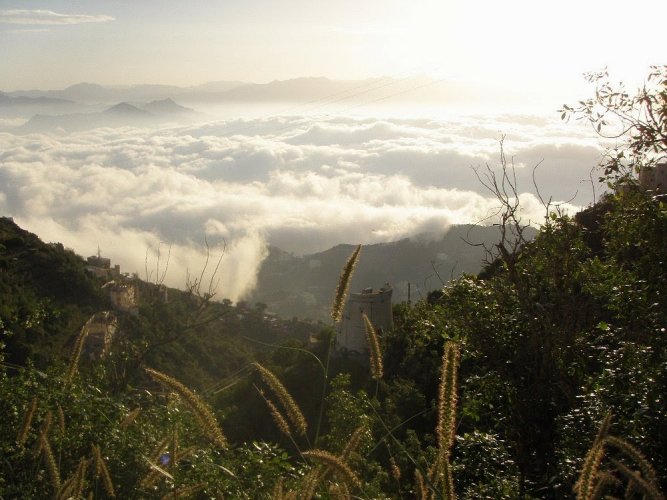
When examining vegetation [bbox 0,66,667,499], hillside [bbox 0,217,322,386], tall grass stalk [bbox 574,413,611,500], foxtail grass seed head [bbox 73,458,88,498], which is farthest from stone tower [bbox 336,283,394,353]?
tall grass stalk [bbox 574,413,611,500]

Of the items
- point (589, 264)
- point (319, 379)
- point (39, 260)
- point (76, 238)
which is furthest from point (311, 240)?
point (589, 264)

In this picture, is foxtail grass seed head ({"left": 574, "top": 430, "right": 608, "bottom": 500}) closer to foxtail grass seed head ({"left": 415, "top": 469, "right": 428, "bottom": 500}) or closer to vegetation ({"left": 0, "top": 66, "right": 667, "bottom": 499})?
vegetation ({"left": 0, "top": 66, "right": 667, "bottom": 499})

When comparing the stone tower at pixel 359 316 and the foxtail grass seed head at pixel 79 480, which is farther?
the stone tower at pixel 359 316

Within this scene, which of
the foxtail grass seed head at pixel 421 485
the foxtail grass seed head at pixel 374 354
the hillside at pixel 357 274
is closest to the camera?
the foxtail grass seed head at pixel 421 485

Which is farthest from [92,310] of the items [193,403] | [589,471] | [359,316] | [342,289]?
[589,471]

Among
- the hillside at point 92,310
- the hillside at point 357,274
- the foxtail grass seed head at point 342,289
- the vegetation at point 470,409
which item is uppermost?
the foxtail grass seed head at point 342,289

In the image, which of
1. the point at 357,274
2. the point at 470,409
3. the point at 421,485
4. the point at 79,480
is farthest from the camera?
the point at 357,274

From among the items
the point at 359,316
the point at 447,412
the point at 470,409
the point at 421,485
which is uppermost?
the point at 447,412

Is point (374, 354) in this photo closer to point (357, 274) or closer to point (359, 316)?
point (359, 316)

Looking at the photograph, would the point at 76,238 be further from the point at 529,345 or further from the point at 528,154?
the point at 529,345

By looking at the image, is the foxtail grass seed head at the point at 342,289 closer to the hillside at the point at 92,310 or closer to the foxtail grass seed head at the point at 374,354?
the foxtail grass seed head at the point at 374,354

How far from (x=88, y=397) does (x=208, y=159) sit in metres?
188

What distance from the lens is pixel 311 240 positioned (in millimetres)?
123812

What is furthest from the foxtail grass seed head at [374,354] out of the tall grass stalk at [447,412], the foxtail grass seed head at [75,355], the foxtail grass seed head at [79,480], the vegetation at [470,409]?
the foxtail grass seed head at [75,355]
